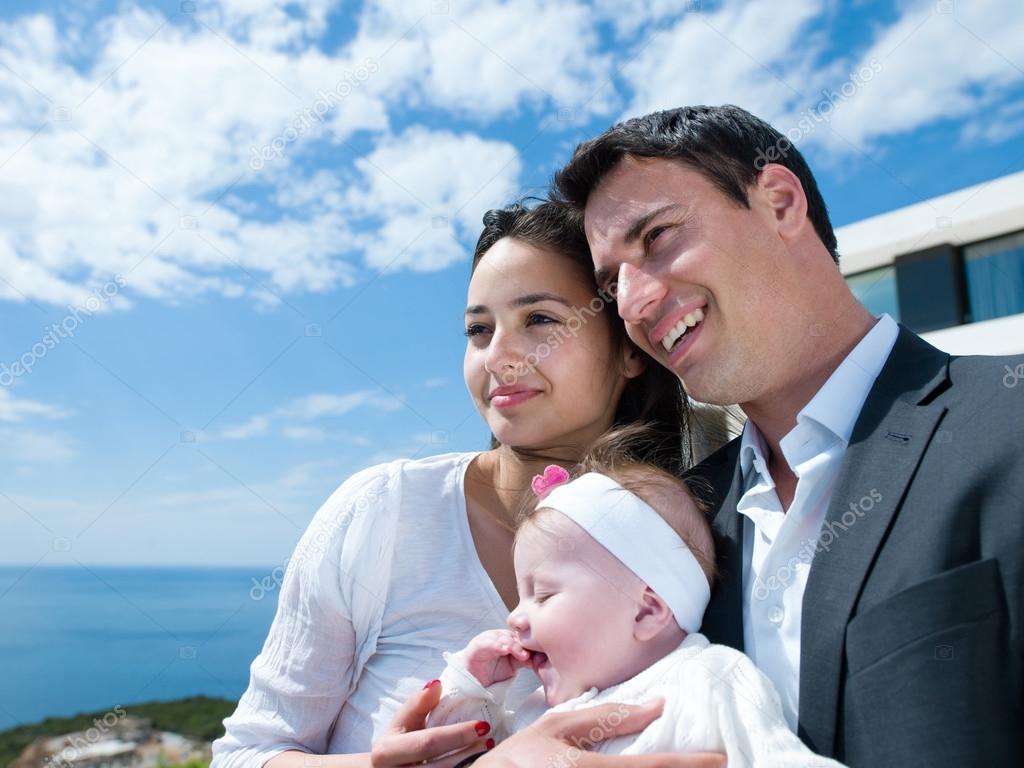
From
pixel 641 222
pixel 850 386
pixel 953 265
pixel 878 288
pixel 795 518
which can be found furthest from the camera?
pixel 878 288

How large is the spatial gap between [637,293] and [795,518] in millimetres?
748

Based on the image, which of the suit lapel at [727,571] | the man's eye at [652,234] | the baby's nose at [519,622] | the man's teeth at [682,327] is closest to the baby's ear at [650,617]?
the suit lapel at [727,571]

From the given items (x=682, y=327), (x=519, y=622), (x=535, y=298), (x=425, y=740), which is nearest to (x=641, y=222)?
(x=682, y=327)

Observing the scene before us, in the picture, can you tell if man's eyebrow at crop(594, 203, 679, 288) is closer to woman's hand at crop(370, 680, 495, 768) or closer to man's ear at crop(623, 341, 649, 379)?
man's ear at crop(623, 341, 649, 379)

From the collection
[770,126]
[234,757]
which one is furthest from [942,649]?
[234,757]

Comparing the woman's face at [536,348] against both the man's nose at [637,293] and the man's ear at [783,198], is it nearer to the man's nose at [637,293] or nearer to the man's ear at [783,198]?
the man's nose at [637,293]

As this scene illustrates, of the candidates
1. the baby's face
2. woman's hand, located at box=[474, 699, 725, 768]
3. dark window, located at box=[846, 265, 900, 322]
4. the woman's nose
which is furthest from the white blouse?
dark window, located at box=[846, 265, 900, 322]

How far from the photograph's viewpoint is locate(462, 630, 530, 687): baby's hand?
211 cm

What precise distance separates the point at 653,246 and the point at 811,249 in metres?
0.43

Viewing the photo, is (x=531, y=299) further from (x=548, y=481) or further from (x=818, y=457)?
(x=818, y=457)

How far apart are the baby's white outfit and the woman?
Answer: 0.64 meters

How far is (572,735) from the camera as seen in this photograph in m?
1.81

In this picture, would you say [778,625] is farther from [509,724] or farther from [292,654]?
[292,654]

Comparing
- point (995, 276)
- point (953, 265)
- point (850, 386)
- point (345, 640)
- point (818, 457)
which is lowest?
point (345, 640)
